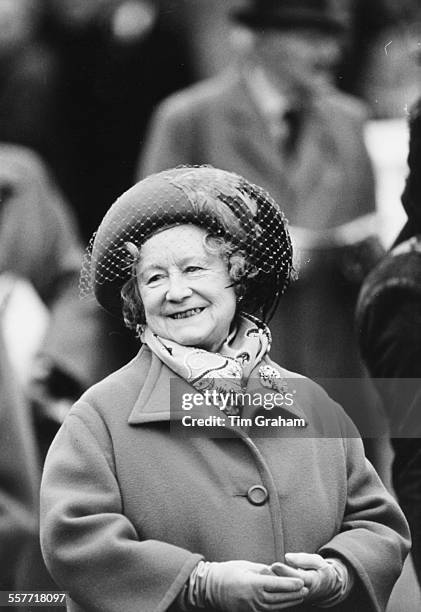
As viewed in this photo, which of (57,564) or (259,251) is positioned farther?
(259,251)

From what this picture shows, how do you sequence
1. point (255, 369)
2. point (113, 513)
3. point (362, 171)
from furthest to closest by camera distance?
point (362, 171) < point (255, 369) < point (113, 513)

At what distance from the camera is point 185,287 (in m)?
2.90

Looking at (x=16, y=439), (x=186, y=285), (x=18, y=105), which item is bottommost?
(x=16, y=439)

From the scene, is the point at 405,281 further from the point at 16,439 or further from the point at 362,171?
the point at 16,439

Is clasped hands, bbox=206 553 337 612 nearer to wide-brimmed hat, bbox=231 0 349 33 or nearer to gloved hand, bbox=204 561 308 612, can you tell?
gloved hand, bbox=204 561 308 612

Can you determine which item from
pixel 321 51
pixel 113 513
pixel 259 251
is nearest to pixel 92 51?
pixel 321 51

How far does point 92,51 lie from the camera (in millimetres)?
3875

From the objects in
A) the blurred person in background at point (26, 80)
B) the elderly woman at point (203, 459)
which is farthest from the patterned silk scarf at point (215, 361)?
the blurred person in background at point (26, 80)

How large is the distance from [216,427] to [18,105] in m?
1.51

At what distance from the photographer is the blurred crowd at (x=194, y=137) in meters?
3.79

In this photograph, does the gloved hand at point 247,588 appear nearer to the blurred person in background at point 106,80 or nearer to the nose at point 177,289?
the nose at point 177,289

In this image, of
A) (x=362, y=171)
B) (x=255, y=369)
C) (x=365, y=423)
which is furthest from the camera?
(x=362, y=171)

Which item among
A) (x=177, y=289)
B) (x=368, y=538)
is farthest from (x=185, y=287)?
(x=368, y=538)

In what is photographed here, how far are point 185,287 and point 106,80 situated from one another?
1195 millimetres
